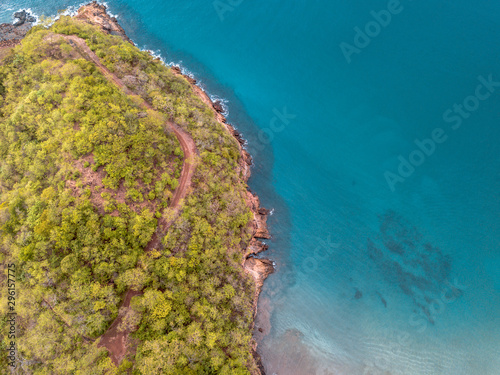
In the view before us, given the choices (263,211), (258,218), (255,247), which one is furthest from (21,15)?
(255,247)

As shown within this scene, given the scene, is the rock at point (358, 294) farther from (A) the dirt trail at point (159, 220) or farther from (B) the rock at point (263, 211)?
(A) the dirt trail at point (159, 220)

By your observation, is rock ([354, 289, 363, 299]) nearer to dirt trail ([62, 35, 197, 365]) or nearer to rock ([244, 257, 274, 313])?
rock ([244, 257, 274, 313])

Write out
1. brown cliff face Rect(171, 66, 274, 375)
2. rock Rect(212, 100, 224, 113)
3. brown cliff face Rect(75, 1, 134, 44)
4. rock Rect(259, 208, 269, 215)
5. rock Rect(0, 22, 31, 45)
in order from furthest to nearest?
brown cliff face Rect(75, 1, 134, 44) → rock Rect(0, 22, 31, 45) → rock Rect(212, 100, 224, 113) → rock Rect(259, 208, 269, 215) → brown cliff face Rect(171, 66, 274, 375)

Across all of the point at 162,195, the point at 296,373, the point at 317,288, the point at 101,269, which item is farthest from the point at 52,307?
the point at 317,288

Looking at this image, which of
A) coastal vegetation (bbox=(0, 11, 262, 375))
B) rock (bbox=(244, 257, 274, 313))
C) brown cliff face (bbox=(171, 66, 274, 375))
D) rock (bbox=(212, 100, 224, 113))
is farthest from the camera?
rock (bbox=(212, 100, 224, 113))

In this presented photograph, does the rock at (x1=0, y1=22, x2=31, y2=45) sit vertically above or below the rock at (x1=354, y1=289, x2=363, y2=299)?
below

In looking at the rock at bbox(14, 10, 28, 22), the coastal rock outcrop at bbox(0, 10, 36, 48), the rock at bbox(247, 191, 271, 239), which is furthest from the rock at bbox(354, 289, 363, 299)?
the rock at bbox(14, 10, 28, 22)

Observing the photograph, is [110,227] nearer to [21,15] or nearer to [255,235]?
[255,235]

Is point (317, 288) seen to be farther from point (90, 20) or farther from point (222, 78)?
point (90, 20)
